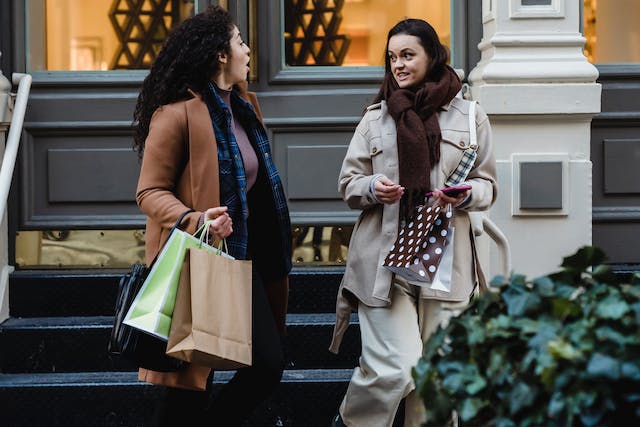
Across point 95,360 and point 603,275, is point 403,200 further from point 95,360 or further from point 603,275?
point 95,360

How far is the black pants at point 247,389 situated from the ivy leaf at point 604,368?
2.13m

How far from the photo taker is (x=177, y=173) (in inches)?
178

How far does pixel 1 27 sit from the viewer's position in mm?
6781

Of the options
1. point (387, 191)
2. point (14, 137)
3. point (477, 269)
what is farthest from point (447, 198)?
point (14, 137)

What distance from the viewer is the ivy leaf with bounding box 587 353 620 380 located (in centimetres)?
257

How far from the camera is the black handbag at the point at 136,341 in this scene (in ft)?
14.0

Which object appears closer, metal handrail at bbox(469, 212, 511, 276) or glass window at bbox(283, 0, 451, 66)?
metal handrail at bbox(469, 212, 511, 276)

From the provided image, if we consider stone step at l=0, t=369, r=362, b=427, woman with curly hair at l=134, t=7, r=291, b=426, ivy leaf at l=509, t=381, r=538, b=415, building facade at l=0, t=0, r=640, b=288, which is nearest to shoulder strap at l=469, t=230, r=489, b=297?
woman with curly hair at l=134, t=7, r=291, b=426

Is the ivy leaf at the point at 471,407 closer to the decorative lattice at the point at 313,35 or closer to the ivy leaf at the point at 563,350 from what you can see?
the ivy leaf at the point at 563,350

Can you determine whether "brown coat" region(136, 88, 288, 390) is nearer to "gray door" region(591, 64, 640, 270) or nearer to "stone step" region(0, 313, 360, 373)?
"stone step" region(0, 313, 360, 373)

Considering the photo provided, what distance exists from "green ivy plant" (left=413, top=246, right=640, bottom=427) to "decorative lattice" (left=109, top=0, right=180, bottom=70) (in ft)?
14.5

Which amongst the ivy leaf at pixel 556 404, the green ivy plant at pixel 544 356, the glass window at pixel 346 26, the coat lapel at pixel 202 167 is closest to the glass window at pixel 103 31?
the glass window at pixel 346 26

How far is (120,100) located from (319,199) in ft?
4.32

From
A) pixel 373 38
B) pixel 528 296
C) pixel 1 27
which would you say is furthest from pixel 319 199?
pixel 528 296
